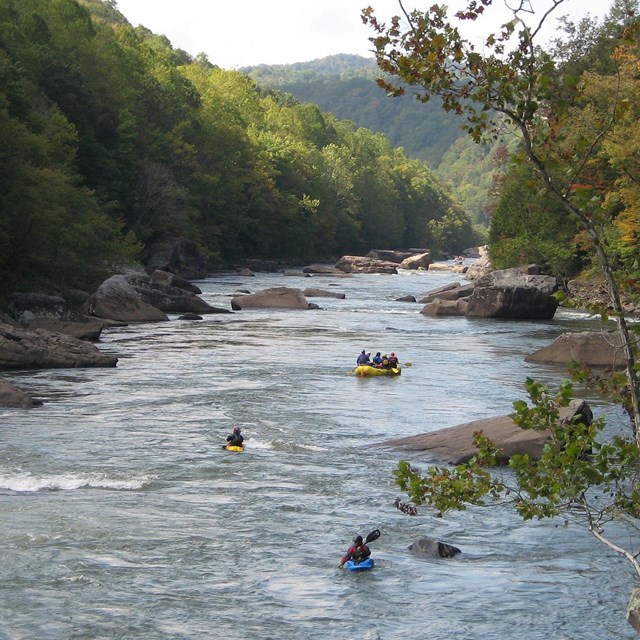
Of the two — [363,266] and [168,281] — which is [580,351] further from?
[363,266]

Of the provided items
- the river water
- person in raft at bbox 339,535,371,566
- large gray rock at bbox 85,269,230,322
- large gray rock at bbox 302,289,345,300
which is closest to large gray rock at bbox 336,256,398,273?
large gray rock at bbox 302,289,345,300

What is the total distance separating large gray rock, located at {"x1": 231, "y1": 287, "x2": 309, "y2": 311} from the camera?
5175 cm

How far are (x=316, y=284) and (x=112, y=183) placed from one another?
14.8 metres

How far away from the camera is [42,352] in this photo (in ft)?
A: 95.0

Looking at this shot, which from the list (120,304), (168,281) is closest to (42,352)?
(120,304)

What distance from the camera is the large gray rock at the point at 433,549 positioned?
1372 cm

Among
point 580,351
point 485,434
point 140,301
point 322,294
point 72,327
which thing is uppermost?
point 485,434

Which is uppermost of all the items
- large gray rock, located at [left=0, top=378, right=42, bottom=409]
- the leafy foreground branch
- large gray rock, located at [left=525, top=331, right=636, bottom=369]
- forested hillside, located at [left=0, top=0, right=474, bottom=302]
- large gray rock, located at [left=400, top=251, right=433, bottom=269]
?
forested hillside, located at [left=0, top=0, right=474, bottom=302]

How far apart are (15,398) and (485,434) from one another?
33.9 ft

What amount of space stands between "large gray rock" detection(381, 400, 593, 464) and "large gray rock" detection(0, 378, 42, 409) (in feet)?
25.6

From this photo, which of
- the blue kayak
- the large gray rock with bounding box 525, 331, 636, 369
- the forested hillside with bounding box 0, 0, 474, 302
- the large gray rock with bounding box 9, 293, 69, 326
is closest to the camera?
the blue kayak

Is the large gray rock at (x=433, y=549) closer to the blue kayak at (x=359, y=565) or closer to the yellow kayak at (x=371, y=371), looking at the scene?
the blue kayak at (x=359, y=565)

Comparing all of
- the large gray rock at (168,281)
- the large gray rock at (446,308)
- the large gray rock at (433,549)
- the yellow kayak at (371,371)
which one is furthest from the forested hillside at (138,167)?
the large gray rock at (433,549)

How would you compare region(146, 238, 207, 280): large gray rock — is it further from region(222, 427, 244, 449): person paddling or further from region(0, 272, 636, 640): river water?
region(222, 427, 244, 449): person paddling
